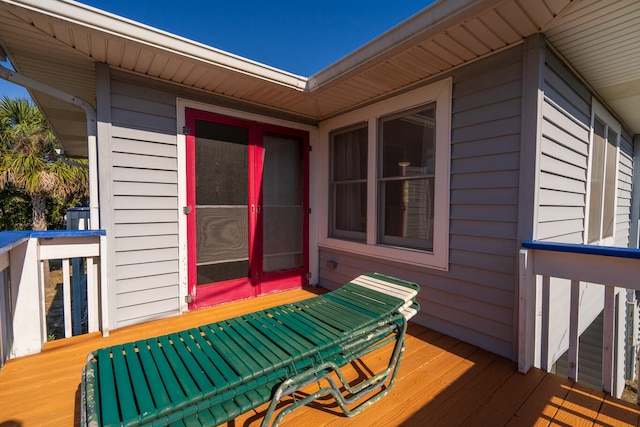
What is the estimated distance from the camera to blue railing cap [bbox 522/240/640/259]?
1656 millimetres

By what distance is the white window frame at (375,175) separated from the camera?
8.42 ft

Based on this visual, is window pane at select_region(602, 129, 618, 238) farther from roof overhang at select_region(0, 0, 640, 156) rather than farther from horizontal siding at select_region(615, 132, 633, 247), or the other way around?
roof overhang at select_region(0, 0, 640, 156)

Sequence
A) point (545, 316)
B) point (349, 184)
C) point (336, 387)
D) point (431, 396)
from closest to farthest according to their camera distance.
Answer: point (336, 387), point (431, 396), point (545, 316), point (349, 184)

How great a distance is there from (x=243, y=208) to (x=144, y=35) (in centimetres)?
182

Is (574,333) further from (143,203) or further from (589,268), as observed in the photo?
(143,203)

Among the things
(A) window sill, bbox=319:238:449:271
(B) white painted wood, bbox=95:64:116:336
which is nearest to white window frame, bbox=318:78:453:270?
(A) window sill, bbox=319:238:449:271

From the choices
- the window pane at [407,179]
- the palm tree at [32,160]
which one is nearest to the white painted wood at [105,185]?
the window pane at [407,179]

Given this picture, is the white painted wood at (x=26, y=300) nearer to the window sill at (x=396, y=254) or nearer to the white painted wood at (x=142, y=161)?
the white painted wood at (x=142, y=161)

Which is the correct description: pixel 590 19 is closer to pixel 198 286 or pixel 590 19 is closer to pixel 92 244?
pixel 198 286

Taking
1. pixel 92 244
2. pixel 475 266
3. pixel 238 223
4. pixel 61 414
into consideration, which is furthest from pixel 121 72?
pixel 475 266

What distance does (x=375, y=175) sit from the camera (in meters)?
3.21

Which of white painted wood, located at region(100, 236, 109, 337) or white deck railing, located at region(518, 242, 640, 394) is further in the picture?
white painted wood, located at region(100, 236, 109, 337)

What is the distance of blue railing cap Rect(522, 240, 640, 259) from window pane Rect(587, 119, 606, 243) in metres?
2.01

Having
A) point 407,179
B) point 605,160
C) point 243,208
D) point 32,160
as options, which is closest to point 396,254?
point 407,179
